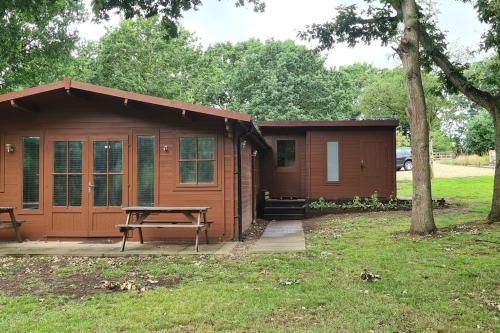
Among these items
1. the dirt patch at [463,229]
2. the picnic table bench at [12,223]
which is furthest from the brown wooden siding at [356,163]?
the picnic table bench at [12,223]

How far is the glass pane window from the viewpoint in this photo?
9148 mm

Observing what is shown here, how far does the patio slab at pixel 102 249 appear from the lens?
7.52m

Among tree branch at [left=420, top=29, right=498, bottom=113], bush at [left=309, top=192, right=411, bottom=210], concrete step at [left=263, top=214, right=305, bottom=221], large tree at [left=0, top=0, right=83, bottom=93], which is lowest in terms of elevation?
concrete step at [left=263, top=214, right=305, bottom=221]

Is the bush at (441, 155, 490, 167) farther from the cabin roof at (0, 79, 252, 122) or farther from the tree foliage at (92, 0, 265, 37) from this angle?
the cabin roof at (0, 79, 252, 122)

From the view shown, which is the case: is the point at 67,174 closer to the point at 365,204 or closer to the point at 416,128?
the point at 416,128

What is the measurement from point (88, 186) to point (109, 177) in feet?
1.44

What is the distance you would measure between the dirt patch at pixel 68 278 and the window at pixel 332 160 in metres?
9.53

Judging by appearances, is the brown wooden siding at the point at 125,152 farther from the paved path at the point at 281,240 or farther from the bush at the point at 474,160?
the bush at the point at 474,160

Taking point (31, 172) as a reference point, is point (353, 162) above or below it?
above

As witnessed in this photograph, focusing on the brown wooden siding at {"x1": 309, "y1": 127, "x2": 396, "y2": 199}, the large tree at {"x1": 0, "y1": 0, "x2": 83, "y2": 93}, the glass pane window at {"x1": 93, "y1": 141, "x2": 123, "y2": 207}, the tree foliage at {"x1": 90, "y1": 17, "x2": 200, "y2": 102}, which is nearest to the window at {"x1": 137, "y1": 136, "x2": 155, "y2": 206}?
the glass pane window at {"x1": 93, "y1": 141, "x2": 123, "y2": 207}

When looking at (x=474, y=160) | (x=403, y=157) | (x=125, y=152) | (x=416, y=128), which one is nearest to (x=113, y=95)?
(x=125, y=152)

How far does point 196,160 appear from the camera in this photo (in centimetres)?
897

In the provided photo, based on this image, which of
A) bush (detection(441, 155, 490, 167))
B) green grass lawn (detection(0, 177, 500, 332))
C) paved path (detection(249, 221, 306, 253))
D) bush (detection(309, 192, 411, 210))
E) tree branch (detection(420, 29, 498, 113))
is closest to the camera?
green grass lawn (detection(0, 177, 500, 332))

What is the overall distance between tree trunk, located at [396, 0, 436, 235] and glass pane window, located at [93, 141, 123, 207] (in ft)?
18.7
